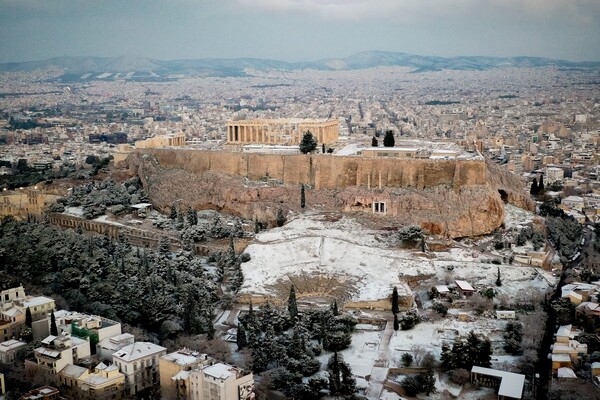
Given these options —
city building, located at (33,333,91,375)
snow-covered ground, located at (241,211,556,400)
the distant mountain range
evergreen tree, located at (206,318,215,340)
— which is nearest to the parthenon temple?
snow-covered ground, located at (241,211,556,400)

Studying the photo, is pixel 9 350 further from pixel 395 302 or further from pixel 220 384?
pixel 395 302

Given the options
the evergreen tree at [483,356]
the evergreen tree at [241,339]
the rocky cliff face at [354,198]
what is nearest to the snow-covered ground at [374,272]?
the evergreen tree at [483,356]

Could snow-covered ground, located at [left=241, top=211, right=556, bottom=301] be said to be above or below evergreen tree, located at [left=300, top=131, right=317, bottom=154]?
below

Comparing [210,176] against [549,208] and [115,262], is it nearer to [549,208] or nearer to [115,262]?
[115,262]

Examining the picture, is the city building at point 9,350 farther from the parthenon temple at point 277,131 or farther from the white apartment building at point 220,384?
the parthenon temple at point 277,131

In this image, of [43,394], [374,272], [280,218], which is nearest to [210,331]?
[43,394]

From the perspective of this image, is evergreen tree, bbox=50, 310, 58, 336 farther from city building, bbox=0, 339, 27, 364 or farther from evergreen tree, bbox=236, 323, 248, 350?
evergreen tree, bbox=236, 323, 248, 350
